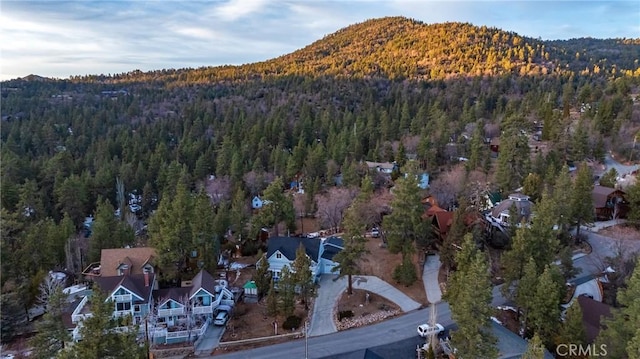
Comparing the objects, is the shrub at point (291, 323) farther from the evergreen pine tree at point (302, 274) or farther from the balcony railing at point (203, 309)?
the balcony railing at point (203, 309)

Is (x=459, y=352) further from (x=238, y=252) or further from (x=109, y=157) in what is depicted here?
(x=109, y=157)

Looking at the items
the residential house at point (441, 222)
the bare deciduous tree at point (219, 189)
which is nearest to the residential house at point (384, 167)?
the bare deciduous tree at point (219, 189)

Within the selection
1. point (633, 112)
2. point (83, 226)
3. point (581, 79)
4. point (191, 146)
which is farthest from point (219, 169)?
point (581, 79)

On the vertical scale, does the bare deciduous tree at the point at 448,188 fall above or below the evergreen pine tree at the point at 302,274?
above

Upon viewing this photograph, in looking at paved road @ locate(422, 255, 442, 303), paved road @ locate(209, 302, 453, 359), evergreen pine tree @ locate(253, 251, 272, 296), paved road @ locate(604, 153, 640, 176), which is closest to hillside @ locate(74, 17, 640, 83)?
paved road @ locate(604, 153, 640, 176)

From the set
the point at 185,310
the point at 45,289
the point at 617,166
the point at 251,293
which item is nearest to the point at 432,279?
the point at 251,293

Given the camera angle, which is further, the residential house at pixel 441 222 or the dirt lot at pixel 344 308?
the residential house at pixel 441 222

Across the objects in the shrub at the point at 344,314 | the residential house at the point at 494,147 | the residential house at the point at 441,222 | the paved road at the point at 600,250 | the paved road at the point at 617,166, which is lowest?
the shrub at the point at 344,314

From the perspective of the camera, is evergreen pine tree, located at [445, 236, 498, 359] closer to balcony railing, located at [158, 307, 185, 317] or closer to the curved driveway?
the curved driveway
